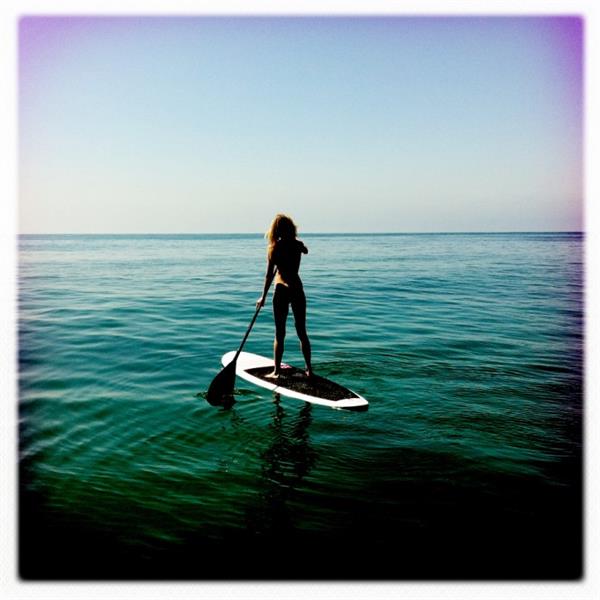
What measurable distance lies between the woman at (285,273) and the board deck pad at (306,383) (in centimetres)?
16

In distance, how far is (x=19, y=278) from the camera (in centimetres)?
2186

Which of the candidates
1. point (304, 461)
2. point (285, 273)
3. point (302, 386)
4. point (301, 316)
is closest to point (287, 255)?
point (285, 273)

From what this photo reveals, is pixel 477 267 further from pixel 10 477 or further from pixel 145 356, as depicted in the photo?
pixel 10 477

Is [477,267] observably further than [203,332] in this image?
Yes

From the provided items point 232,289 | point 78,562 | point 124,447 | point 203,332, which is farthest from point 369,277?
point 78,562

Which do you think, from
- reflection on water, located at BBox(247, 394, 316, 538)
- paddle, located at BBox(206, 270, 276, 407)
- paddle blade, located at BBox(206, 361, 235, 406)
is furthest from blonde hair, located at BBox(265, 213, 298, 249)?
reflection on water, located at BBox(247, 394, 316, 538)

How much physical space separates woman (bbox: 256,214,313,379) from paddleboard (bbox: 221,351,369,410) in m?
0.22

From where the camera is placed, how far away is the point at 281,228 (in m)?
6.18

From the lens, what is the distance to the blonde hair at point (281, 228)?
6.18 metres

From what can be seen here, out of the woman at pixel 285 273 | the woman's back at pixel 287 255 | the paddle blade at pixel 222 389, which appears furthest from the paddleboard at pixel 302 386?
the woman's back at pixel 287 255

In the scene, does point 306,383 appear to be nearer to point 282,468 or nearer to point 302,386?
point 302,386

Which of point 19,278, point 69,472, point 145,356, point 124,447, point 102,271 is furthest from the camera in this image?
point 102,271

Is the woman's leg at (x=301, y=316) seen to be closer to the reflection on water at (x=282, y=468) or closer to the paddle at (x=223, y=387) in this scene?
the paddle at (x=223, y=387)

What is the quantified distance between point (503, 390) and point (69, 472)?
19.2ft
